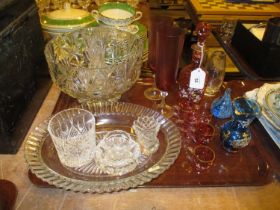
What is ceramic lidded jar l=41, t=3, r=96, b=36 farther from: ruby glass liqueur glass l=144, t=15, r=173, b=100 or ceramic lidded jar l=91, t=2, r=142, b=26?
ruby glass liqueur glass l=144, t=15, r=173, b=100

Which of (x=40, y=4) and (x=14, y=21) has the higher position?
(x=14, y=21)

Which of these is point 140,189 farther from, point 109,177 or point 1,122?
point 1,122

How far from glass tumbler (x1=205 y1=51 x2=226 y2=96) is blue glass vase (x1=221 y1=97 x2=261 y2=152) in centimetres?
19

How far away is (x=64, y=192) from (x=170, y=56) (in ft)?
1.37

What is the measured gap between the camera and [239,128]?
59 cm

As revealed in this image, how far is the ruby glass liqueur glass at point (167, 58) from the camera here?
2.28 ft

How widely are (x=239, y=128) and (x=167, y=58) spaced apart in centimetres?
26

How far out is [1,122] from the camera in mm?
551

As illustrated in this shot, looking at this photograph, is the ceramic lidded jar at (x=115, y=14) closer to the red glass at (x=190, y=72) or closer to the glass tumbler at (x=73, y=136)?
the red glass at (x=190, y=72)

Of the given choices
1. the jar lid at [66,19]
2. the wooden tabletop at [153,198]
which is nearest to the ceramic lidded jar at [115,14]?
the jar lid at [66,19]

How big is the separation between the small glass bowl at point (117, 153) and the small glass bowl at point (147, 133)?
0.06 feet

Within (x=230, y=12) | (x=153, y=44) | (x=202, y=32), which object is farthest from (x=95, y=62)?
(x=230, y=12)

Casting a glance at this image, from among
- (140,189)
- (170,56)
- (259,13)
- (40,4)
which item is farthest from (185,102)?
(259,13)

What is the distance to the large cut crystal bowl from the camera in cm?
59
